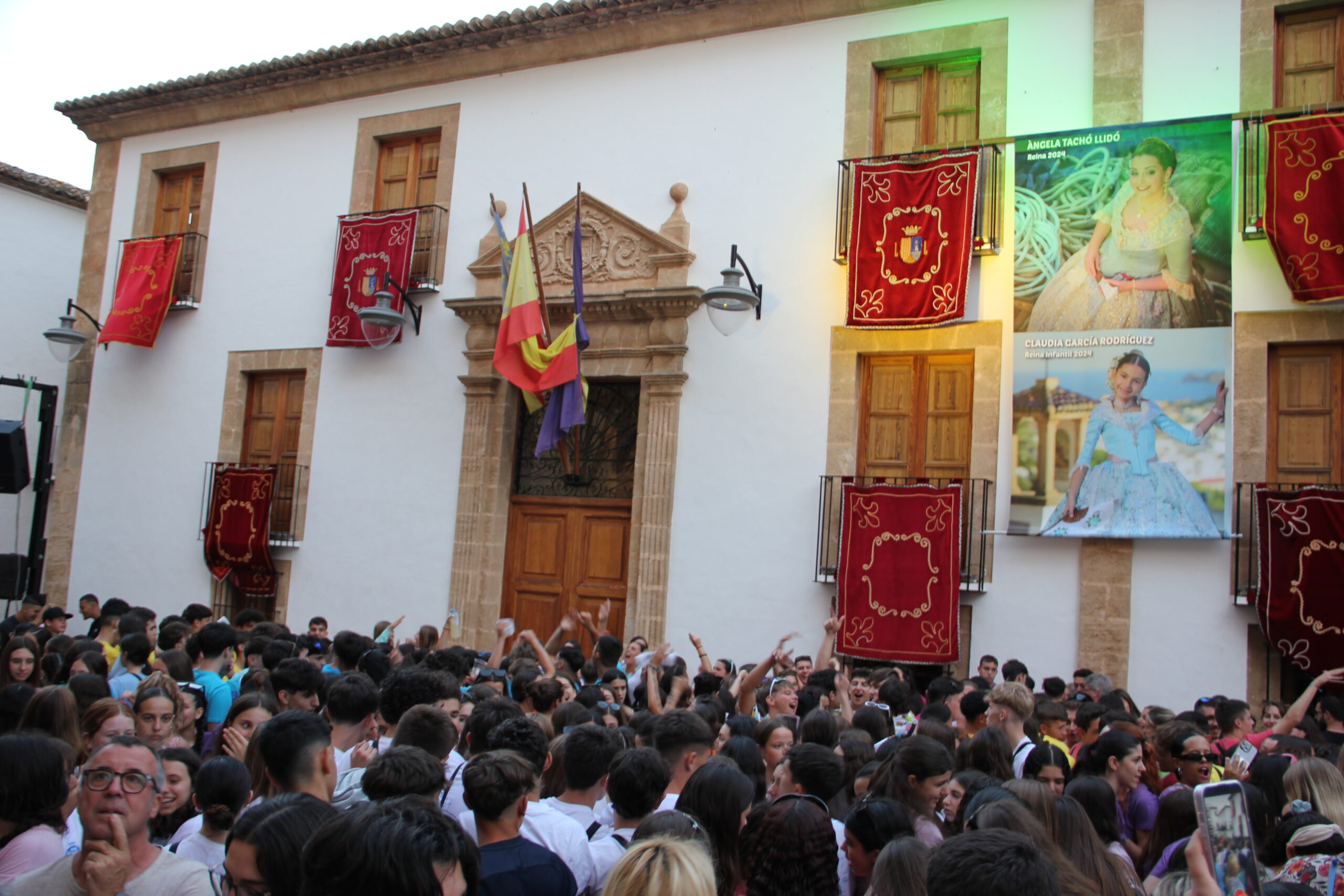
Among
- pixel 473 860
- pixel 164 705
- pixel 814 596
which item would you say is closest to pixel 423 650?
pixel 164 705


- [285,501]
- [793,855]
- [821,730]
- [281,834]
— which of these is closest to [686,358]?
[285,501]

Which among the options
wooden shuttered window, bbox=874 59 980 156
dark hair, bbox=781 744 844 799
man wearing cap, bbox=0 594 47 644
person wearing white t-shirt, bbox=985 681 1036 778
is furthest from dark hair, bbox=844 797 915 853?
wooden shuttered window, bbox=874 59 980 156

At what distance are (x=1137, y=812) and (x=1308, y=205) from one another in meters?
5.94

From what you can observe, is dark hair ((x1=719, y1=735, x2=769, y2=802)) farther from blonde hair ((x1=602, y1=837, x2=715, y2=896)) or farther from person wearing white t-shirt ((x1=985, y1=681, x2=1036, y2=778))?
blonde hair ((x1=602, y1=837, x2=715, y2=896))

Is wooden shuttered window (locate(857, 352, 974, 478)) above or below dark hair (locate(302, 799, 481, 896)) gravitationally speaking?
above

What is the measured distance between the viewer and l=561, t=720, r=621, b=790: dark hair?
3490mm

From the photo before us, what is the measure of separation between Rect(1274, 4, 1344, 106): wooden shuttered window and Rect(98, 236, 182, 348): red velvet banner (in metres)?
12.5

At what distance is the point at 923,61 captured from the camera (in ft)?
33.5

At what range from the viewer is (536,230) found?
11.5m

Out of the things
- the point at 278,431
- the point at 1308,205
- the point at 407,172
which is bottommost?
the point at 278,431

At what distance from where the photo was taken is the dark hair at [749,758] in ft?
13.0

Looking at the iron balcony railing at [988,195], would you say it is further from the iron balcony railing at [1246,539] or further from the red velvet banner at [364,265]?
the red velvet banner at [364,265]

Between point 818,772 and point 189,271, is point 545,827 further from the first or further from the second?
point 189,271

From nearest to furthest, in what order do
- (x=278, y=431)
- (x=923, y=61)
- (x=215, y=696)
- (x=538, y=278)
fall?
(x=215, y=696) < (x=923, y=61) < (x=538, y=278) < (x=278, y=431)
